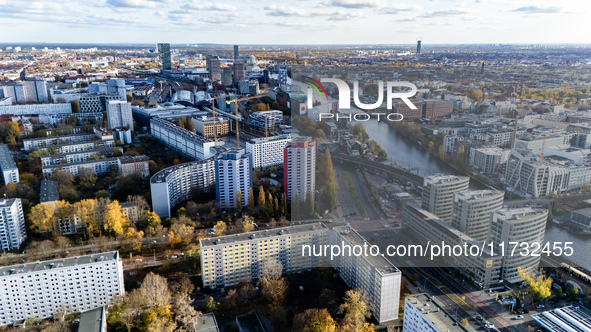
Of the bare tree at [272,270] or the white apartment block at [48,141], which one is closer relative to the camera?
the bare tree at [272,270]

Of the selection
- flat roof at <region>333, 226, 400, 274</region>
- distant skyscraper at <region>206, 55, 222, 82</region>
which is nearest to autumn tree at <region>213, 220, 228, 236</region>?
flat roof at <region>333, 226, 400, 274</region>

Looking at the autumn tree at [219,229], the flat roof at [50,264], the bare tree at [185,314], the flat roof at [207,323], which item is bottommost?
the flat roof at [207,323]

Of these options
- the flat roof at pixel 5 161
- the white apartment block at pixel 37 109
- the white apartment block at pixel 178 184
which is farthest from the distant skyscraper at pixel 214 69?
the white apartment block at pixel 178 184

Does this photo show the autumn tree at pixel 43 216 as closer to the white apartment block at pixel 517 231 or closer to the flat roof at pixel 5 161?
the flat roof at pixel 5 161

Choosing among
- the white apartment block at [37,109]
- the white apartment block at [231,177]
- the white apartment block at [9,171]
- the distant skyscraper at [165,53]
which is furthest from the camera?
the distant skyscraper at [165,53]

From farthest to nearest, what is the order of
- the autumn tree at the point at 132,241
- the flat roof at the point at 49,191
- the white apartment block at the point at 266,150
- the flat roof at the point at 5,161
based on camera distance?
1. the white apartment block at the point at 266,150
2. the flat roof at the point at 5,161
3. the flat roof at the point at 49,191
4. the autumn tree at the point at 132,241

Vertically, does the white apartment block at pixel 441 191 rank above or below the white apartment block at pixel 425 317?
above

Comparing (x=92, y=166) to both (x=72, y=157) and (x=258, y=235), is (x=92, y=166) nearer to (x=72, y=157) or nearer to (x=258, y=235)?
(x=72, y=157)

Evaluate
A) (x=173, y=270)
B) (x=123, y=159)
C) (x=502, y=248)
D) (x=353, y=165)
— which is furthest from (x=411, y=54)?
(x=123, y=159)
